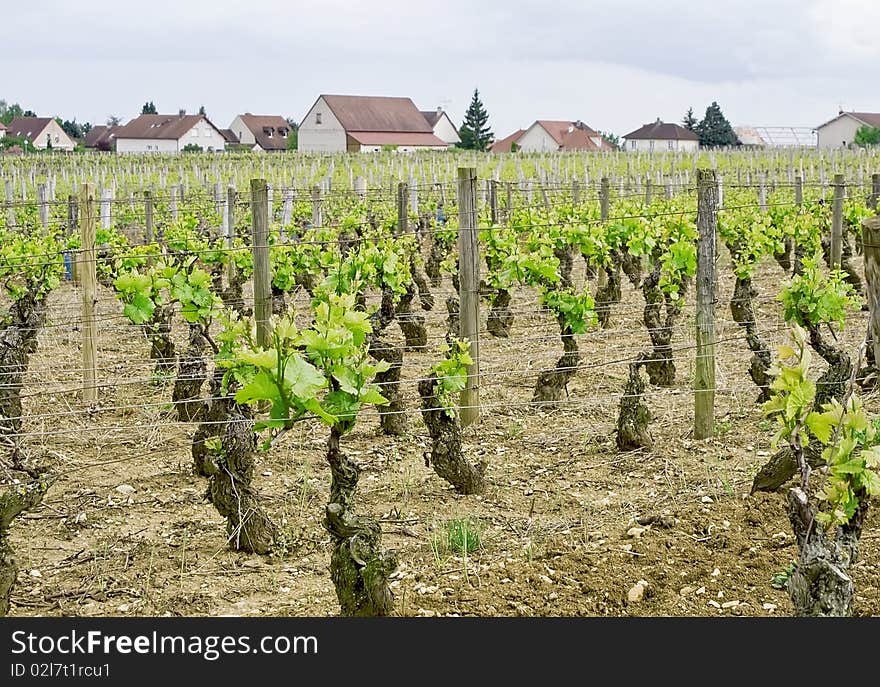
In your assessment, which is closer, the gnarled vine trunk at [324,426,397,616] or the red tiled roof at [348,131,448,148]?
the gnarled vine trunk at [324,426,397,616]

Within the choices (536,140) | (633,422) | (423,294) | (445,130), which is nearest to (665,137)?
(536,140)

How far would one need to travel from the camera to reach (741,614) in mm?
4164

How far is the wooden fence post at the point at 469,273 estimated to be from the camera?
25.1ft

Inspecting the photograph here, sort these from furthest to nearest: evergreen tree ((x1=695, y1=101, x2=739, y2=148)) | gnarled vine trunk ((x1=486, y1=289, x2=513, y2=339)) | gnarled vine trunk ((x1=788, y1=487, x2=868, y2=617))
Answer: evergreen tree ((x1=695, y1=101, x2=739, y2=148))
gnarled vine trunk ((x1=486, y1=289, x2=513, y2=339))
gnarled vine trunk ((x1=788, y1=487, x2=868, y2=617))

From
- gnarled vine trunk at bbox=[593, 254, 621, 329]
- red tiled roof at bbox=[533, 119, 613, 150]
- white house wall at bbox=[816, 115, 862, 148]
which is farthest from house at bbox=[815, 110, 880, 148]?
gnarled vine trunk at bbox=[593, 254, 621, 329]

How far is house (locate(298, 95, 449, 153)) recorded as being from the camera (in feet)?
236

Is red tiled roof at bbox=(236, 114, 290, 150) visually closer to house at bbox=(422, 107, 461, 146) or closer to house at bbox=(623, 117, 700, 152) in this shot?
house at bbox=(422, 107, 461, 146)

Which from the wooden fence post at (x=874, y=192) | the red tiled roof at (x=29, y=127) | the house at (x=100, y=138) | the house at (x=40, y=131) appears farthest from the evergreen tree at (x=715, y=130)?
the wooden fence post at (x=874, y=192)

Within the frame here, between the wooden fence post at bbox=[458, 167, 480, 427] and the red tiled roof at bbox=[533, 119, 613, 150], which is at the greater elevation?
the red tiled roof at bbox=[533, 119, 613, 150]

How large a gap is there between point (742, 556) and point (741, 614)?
0.60 meters

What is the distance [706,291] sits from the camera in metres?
6.94

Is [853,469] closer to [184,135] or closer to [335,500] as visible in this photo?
[335,500]

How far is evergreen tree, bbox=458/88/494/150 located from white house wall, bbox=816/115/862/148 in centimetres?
2618

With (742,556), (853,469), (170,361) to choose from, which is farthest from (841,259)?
(853,469)
